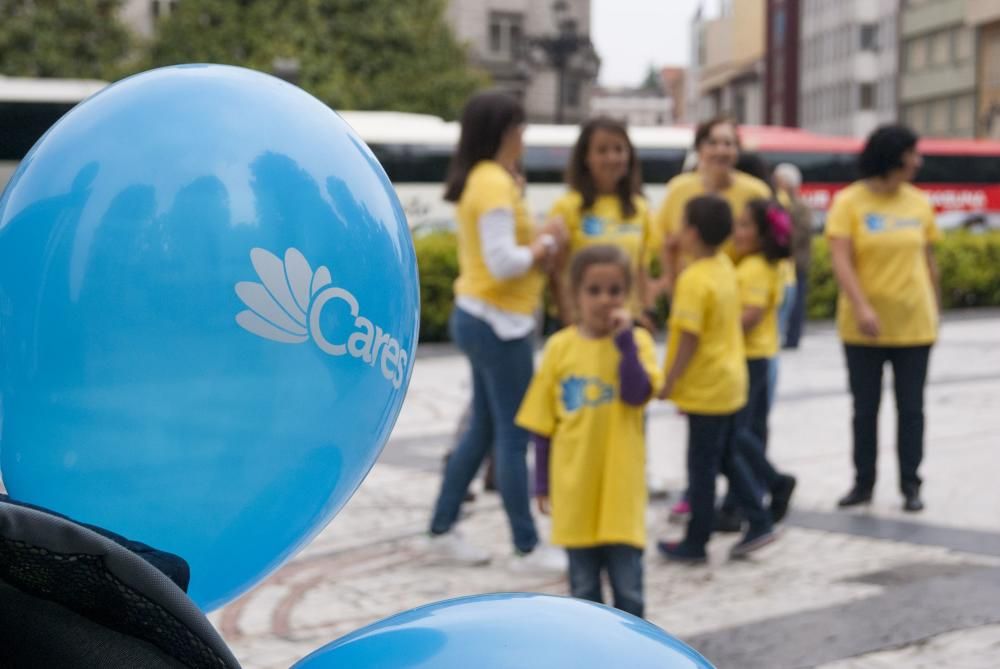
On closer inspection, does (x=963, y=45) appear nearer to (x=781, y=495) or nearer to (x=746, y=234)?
(x=746, y=234)

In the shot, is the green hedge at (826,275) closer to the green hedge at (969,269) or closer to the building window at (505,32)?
the green hedge at (969,269)

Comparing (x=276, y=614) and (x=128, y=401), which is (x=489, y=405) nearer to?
(x=276, y=614)

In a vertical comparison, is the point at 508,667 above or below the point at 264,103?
below

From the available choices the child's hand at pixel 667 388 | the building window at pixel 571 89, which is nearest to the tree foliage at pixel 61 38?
the building window at pixel 571 89

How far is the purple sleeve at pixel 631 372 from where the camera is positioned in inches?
172

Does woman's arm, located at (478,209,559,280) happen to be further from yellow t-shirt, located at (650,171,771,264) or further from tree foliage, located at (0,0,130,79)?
tree foliage, located at (0,0,130,79)

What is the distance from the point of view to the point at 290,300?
203 centimetres

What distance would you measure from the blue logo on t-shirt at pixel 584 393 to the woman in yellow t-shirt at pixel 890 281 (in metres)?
2.30

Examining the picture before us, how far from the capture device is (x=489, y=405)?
5547 mm

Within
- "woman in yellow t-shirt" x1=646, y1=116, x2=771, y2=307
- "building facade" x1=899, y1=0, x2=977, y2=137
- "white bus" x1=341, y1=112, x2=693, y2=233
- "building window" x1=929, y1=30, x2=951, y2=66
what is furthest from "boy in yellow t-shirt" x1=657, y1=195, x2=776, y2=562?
"building window" x1=929, y1=30, x2=951, y2=66

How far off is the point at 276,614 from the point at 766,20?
83.3 m

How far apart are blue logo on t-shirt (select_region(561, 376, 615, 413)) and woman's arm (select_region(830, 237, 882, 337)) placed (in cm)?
225

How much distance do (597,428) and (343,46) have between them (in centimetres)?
3252

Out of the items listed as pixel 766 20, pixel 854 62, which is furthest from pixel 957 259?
pixel 766 20
